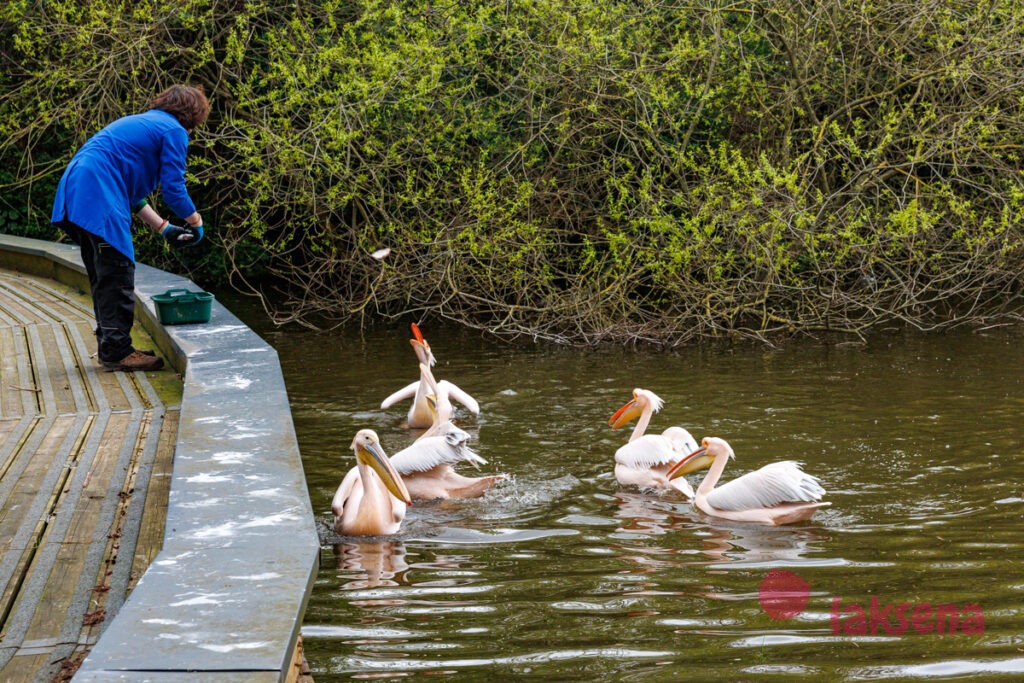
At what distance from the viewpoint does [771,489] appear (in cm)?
654

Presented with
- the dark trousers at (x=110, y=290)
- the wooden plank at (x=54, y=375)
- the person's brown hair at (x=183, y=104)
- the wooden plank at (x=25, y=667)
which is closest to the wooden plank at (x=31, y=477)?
the wooden plank at (x=54, y=375)

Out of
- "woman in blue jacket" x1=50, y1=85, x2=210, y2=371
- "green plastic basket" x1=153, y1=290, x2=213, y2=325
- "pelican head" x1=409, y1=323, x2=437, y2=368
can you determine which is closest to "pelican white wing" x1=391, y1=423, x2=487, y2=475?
"green plastic basket" x1=153, y1=290, x2=213, y2=325

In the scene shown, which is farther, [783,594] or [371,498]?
[371,498]

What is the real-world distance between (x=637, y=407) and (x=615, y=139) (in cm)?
663

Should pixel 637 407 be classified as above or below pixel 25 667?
below

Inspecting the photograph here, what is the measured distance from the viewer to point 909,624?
4.84 metres

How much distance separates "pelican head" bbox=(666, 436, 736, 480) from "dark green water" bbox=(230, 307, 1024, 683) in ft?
0.65

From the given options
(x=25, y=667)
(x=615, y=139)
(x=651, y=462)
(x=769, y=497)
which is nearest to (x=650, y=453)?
(x=651, y=462)

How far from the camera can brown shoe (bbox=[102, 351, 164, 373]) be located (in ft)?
25.6

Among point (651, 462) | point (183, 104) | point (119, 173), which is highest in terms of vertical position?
point (183, 104)

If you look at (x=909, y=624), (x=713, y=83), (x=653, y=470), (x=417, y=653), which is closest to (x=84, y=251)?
(x=653, y=470)

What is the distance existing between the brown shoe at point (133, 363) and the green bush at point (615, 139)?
4952 millimetres

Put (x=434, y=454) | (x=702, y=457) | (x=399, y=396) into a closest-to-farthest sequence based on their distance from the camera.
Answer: (x=434, y=454), (x=702, y=457), (x=399, y=396)

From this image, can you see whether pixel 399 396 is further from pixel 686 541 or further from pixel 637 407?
pixel 686 541
